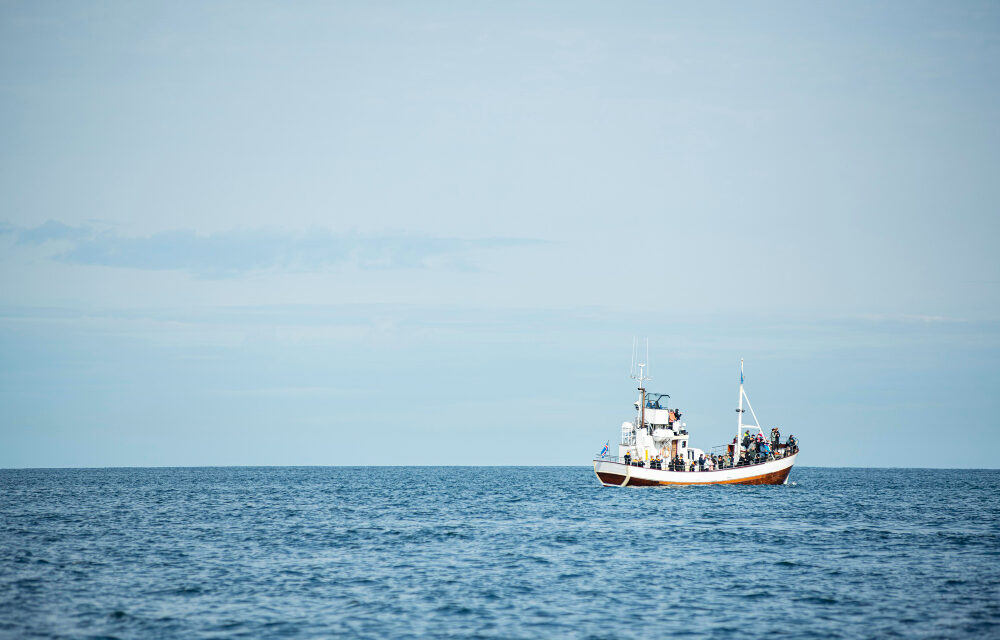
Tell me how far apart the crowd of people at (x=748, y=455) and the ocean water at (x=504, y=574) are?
874 inches

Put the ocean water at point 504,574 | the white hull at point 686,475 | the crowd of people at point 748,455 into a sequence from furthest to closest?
the crowd of people at point 748,455 → the white hull at point 686,475 → the ocean water at point 504,574

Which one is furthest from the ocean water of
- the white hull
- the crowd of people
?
the crowd of people

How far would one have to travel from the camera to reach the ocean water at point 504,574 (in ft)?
97.7

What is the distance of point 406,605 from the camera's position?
108 ft

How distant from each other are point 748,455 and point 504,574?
67.1m

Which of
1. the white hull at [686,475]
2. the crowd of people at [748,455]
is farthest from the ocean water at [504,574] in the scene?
the crowd of people at [748,455]

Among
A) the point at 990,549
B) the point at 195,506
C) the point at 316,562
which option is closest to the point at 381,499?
the point at 195,506

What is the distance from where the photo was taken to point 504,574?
40031 mm

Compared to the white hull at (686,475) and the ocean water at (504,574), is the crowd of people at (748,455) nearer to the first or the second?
the white hull at (686,475)

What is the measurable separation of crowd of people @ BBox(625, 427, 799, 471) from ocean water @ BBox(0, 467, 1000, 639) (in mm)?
22205

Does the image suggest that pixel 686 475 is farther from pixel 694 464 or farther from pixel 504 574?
pixel 504 574

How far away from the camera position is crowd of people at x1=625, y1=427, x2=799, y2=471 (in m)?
95.1

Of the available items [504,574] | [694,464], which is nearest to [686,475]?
[694,464]

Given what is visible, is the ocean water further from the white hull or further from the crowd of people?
the crowd of people
